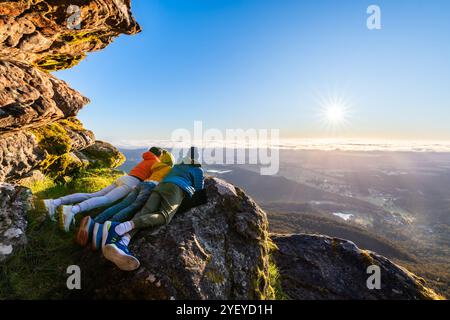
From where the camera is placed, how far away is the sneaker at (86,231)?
8.19 meters

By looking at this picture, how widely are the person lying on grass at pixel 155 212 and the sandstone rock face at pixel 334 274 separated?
5907 mm

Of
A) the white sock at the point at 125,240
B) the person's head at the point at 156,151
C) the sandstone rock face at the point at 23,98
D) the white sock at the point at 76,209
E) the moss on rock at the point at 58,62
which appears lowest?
the white sock at the point at 125,240

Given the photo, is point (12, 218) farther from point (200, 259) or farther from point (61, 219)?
point (200, 259)

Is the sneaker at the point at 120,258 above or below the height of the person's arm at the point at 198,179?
below

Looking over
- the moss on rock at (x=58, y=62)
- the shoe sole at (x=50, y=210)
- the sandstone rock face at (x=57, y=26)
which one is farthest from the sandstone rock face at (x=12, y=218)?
the moss on rock at (x=58, y=62)

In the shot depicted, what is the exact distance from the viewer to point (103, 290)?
725 centimetres

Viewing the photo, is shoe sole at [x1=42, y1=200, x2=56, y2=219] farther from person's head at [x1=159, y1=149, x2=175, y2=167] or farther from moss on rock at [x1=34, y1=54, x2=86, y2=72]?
moss on rock at [x1=34, y1=54, x2=86, y2=72]

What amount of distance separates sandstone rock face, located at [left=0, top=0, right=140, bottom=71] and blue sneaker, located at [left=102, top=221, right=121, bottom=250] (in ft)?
25.9

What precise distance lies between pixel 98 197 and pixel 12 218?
267 cm

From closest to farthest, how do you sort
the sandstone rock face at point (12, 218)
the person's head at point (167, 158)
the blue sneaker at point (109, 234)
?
1. the blue sneaker at point (109, 234)
2. the sandstone rock face at point (12, 218)
3. the person's head at point (167, 158)

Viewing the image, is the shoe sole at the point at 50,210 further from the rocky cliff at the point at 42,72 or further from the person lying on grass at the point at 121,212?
the rocky cliff at the point at 42,72

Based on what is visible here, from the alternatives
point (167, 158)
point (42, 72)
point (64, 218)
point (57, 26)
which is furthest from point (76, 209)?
point (42, 72)

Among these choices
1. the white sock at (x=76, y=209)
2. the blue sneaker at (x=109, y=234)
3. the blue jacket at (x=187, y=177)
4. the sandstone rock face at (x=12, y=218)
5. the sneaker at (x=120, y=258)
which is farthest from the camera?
the blue jacket at (x=187, y=177)
